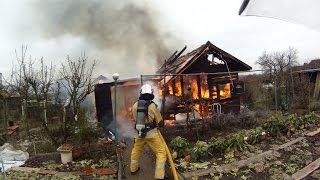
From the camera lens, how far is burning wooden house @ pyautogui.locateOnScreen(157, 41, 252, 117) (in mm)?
15930

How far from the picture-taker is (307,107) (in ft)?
56.9

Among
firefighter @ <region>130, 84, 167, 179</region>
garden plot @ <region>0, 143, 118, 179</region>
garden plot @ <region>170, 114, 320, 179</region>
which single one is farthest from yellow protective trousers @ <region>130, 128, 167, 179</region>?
garden plot @ <region>0, 143, 118, 179</region>

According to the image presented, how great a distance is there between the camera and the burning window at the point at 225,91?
1750 centimetres

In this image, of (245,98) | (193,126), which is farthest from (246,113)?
(245,98)

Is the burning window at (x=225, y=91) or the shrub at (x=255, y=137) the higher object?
the burning window at (x=225, y=91)

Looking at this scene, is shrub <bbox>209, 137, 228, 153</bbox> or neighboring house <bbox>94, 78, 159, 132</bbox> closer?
shrub <bbox>209, 137, 228, 153</bbox>

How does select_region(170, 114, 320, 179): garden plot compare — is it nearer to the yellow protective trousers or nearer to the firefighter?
the yellow protective trousers

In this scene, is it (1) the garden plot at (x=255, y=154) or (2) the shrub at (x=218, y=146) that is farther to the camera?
(2) the shrub at (x=218, y=146)

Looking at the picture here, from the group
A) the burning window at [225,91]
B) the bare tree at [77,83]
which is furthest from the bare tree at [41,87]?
the burning window at [225,91]

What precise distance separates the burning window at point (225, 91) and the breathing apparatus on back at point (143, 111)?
32.8ft

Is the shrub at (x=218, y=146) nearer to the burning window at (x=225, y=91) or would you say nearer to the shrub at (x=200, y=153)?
the shrub at (x=200, y=153)

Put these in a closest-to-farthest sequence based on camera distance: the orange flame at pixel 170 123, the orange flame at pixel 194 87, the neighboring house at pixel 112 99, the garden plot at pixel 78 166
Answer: the garden plot at pixel 78 166, the orange flame at pixel 170 123, the neighboring house at pixel 112 99, the orange flame at pixel 194 87

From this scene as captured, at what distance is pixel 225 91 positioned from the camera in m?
17.7

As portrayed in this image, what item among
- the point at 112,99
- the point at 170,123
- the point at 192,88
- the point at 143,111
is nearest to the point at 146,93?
the point at 143,111
